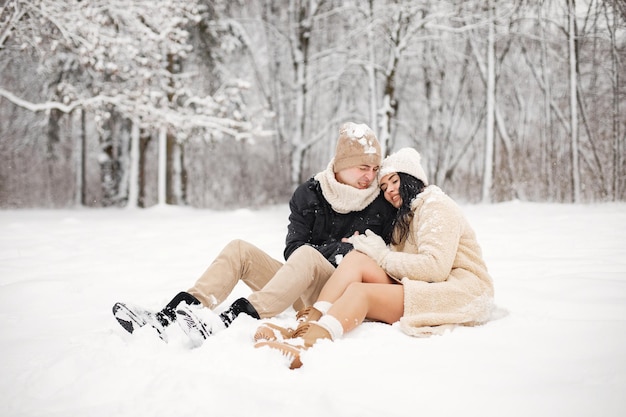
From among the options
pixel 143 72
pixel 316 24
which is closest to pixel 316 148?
pixel 316 24

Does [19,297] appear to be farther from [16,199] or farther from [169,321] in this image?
[16,199]

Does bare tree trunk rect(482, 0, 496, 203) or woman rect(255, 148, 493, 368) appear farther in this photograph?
bare tree trunk rect(482, 0, 496, 203)

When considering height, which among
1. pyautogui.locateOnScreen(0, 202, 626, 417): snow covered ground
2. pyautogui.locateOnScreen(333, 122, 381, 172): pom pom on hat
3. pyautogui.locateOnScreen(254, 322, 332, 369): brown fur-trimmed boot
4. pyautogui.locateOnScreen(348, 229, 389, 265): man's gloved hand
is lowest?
pyautogui.locateOnScreen(0, 202, 626, 417): snow covered ground

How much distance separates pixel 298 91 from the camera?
12.5 m

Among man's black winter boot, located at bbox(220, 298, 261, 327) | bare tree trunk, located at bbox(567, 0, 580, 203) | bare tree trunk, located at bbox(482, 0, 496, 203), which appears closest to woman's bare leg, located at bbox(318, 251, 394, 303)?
man's black winter boot, located at bbox(220, 298, 261, 327)

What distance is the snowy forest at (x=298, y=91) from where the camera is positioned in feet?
30.0

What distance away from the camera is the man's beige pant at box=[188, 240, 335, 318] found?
2342 mm

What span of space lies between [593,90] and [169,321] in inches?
486

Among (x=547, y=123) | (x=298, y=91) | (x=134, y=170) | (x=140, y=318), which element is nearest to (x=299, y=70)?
(x=298, y=91)

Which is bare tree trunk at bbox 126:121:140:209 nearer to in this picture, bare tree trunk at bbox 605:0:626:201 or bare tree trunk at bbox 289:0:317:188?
bare tree trunk at bbox 289:0:317:188

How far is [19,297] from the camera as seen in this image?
3039 millimetres

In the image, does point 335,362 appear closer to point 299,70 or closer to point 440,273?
point 440,273

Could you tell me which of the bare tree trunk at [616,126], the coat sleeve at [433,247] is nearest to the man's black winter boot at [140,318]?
the coat sleeve at [433,247]

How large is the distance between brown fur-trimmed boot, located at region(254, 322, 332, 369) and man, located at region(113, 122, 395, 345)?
33 centimetres
